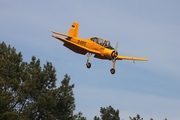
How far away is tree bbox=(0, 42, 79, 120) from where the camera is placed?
262 ft

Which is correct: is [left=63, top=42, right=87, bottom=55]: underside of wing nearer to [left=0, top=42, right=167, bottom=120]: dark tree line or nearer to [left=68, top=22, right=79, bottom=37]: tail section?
[left=68, top=22, right=79, bottom=37]: tail section

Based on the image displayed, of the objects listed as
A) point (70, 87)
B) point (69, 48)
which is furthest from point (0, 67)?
point (69, 48)

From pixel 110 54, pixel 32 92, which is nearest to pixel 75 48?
pixel 110 54

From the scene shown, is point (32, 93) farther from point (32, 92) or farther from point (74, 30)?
point (74, 30)

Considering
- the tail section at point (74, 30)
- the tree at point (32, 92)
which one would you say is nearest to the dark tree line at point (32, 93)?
the tree at point (32, 92)

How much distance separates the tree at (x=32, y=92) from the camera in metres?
79.7

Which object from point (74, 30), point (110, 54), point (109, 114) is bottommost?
point (110, 54)

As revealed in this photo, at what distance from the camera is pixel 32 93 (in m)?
Answer: 83.6

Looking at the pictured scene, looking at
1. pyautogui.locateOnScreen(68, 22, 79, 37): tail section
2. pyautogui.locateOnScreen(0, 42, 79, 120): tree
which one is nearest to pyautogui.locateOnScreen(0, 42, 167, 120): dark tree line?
pyautogui.locateOnScreen(0, 42, 79, 120): tree

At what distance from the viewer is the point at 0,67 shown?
88.8 m

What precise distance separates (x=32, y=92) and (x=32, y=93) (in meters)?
0.17

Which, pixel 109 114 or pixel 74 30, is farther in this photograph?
pixel 109 114

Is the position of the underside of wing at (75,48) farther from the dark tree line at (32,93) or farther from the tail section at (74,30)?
the dark tree line at (32,93)

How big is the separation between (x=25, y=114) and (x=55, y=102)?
16.3 ft
